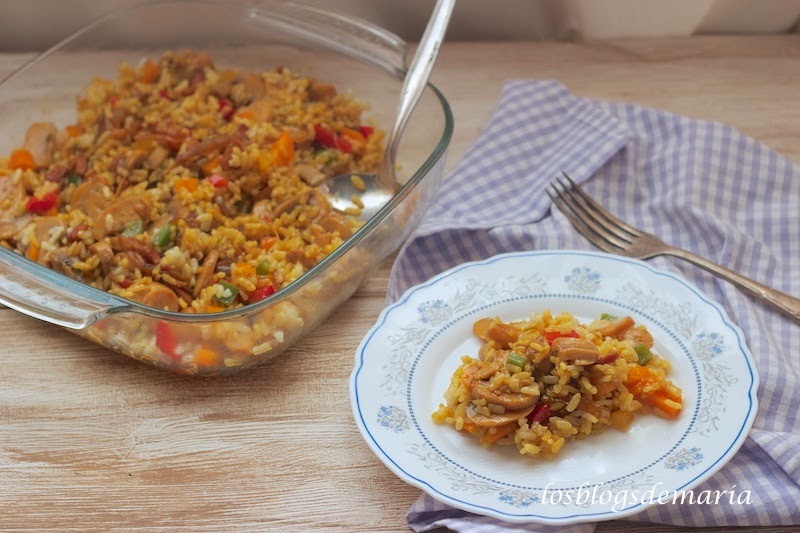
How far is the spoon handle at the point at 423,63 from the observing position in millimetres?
1909

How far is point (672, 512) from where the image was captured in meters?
1.38

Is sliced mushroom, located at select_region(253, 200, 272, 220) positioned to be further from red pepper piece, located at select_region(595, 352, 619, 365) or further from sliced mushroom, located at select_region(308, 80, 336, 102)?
red pepper piece, located at select_region(595, 352, 619, 365)

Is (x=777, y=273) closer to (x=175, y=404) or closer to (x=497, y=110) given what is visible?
(x=497, y=110)

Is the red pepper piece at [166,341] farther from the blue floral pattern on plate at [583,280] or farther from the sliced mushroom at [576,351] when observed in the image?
the blue floral pattern on plate at [583,280]

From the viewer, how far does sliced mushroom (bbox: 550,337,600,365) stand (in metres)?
1.43

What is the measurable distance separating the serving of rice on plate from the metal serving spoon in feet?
2.00

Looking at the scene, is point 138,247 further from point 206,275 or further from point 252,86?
point 252,86

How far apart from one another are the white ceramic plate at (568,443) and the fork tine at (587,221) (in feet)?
0.56

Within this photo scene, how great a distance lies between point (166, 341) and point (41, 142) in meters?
0.83

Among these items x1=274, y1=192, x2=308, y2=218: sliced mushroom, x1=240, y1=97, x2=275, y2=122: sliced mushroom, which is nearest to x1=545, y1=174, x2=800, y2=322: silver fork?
x1=274, y1=192, x2=308, y2=218: sliced mushroom

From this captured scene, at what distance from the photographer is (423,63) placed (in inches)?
76.4

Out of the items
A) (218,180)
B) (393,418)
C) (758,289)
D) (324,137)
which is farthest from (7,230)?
→ (758,289)

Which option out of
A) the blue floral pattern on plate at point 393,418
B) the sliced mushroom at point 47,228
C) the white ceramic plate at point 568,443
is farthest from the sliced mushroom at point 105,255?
the blue floral pattern on plate at point 393,418

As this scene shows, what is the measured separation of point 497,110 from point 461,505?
1.33 meters
